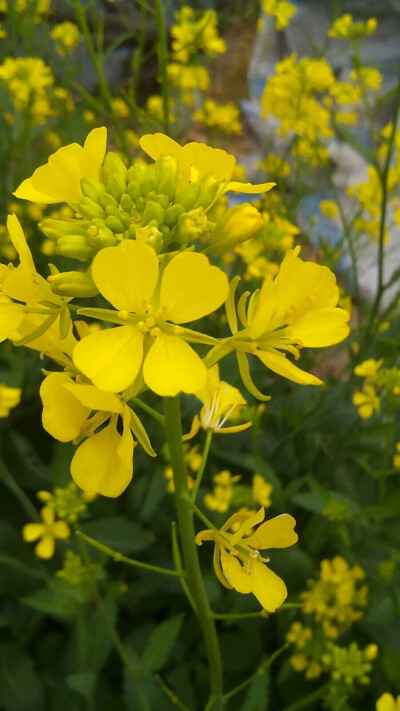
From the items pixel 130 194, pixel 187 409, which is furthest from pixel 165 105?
pixel 130 194

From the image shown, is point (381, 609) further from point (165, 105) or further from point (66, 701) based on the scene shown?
point (165, 105)

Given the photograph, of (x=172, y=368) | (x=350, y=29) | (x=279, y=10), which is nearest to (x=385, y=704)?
(x=172, y=368)

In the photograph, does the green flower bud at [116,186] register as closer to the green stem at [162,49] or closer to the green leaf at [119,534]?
the green stem at [162,49]

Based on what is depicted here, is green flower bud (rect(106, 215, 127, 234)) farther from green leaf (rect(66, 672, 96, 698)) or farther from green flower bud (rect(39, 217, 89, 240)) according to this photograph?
green leaf (rect(66, 672, 96, 698))

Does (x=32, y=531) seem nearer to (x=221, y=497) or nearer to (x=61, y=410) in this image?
(x=221, y=497)

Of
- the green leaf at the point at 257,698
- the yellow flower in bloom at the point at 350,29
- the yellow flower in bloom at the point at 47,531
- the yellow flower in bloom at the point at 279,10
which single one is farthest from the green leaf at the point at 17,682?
the yellow flower in bloom at the point at 279,10
